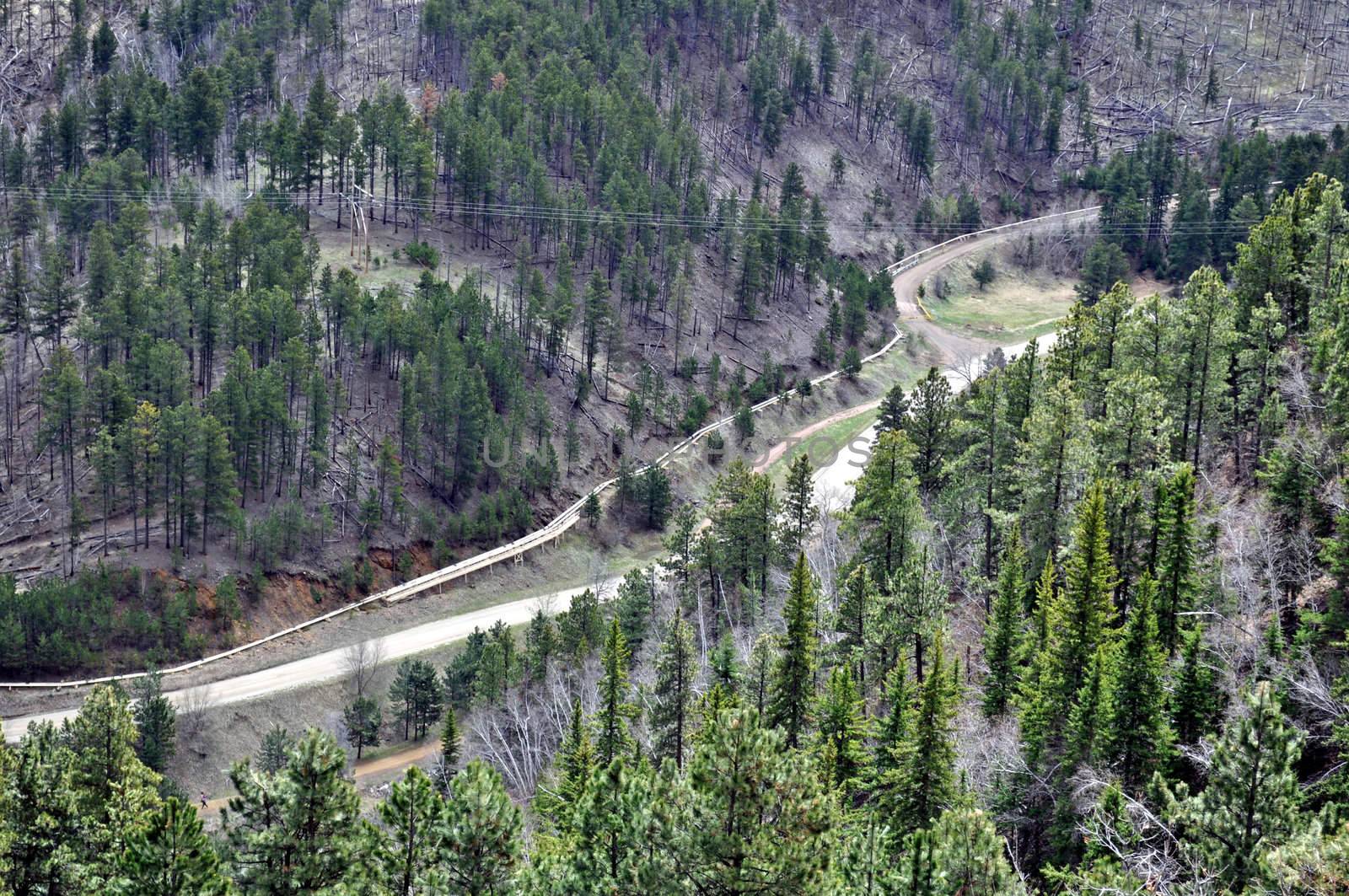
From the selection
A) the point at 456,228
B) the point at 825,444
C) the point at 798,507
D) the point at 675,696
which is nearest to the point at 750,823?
the point at 675,696

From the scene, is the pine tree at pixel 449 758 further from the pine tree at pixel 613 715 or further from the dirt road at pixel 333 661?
the dirt road at pixel 333 661

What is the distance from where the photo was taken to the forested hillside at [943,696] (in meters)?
30.6

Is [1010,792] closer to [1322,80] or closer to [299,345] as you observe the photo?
[299,345]

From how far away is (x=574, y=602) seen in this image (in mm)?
76500

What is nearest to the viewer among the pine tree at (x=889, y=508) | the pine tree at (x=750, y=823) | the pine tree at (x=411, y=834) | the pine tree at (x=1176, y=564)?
the pine tree at (x=750, y=823)

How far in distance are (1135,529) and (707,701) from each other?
18.5 metres

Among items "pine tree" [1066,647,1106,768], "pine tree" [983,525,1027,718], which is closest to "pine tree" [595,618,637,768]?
"pine tree" [983,525,1027,718]

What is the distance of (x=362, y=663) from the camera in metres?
82.8

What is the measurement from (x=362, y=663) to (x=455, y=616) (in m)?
9.26

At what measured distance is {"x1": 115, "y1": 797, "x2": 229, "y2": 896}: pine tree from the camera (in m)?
29.4

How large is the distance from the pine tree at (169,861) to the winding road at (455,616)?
33722 mm

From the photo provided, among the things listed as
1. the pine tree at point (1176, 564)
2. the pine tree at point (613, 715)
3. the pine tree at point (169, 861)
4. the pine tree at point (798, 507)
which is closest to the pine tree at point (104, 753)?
the pine tree at point (169, 861)

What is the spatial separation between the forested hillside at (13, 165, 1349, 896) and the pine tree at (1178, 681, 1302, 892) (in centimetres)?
8

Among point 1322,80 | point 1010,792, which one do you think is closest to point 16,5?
point 1010,792
